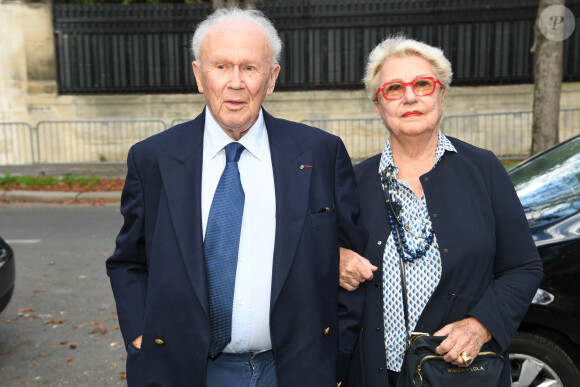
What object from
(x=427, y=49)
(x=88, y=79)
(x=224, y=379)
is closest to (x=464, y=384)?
(x=224, y=379)

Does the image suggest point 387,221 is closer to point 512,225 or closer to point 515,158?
point 512,225

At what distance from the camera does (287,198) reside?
90.0 inches

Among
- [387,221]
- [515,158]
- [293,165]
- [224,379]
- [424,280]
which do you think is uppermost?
[293,165]

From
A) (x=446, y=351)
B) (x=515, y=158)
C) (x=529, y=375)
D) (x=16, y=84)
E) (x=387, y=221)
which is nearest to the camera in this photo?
(x=446, y=351)

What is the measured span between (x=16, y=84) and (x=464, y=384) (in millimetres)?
14419

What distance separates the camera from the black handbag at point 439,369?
2.31m

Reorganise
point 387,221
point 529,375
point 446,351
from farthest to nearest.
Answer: point 529,375 < point 387,221 < point 446,351

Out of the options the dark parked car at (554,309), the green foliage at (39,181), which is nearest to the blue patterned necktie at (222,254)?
the dark parked car at (554,309)

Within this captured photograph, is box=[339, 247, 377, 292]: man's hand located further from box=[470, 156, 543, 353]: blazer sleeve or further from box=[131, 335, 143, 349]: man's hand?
box=[131, 335, 143, 349]: man's hand

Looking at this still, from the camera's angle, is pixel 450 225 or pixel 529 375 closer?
pixel 450 225

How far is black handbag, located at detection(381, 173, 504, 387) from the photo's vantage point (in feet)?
7.58

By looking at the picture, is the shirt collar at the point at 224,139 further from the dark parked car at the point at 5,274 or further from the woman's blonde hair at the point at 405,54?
the dark parked car at the point at 5,274

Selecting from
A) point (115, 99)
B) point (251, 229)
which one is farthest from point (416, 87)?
point (115, 99)

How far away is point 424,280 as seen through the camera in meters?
2.44
